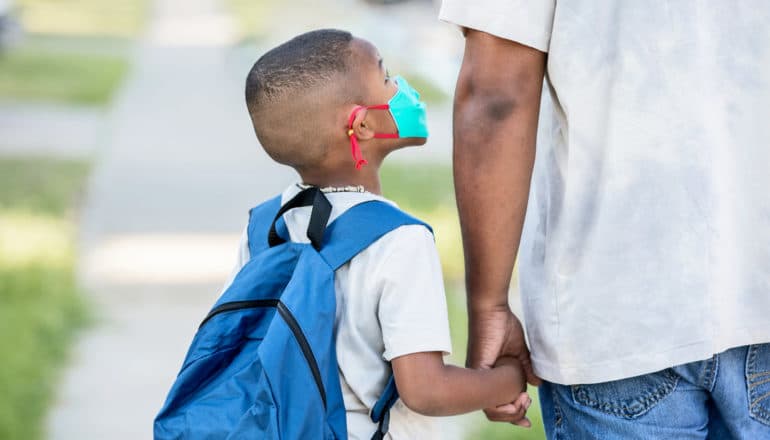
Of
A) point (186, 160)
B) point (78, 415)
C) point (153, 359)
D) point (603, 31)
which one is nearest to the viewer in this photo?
point (603, 31)

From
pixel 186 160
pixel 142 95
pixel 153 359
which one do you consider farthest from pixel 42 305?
pixel 142 95

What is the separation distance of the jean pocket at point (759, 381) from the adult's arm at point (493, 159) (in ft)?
1.48

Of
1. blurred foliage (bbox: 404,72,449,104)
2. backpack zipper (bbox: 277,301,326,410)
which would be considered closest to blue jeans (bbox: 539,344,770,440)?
backpack zipper (bbox: 277,301,326,410)

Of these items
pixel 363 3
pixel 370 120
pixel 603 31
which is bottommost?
pixel 363 3

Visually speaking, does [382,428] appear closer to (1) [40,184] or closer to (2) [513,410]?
(2) [513,410]

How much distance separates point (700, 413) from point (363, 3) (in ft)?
79.0

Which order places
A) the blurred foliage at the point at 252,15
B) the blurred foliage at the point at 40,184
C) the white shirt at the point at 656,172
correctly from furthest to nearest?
the blurred foliage at the point at 252,15 < the blurred foliage at the point at 40,184 < the white shirt at the point at 656,172

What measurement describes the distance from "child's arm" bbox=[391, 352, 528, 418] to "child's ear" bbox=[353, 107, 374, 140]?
0.43 meters

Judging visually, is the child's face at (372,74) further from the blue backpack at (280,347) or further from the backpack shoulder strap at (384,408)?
the backpack shoulder strap at (384,408)

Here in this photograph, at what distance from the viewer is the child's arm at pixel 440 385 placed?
6.68 ft

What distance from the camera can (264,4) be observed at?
24641 millimetres

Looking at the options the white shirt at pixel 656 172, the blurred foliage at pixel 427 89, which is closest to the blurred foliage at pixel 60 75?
the blurred foliage at pixel 427 89

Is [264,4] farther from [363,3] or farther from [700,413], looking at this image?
[700,413]

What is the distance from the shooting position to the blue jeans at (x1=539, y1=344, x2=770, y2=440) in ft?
6.51
